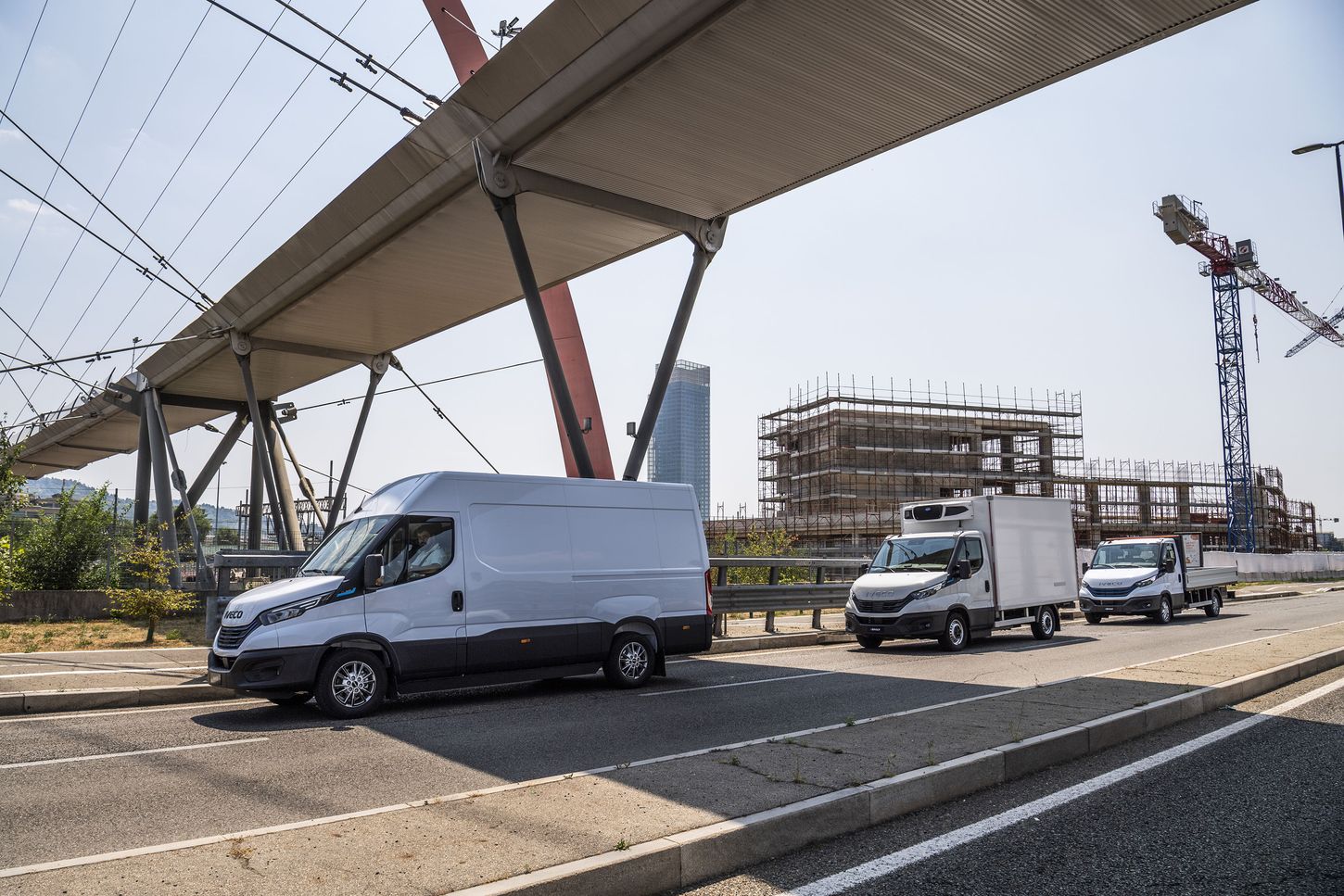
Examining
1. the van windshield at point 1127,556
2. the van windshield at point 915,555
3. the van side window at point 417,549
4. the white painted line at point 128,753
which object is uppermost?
the van side window at point 417,549

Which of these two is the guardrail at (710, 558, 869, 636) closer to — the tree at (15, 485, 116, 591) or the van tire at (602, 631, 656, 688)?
the van tire at (602, 631, 656, 688)

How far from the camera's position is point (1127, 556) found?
24.3m

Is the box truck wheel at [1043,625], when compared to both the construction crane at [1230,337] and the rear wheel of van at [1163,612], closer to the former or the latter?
the rear wheel of van at [1163,612]

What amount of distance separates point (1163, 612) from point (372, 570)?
66.8ft

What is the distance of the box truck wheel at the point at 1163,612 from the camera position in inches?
906

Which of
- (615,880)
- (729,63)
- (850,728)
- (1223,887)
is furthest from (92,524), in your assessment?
(1223,887)

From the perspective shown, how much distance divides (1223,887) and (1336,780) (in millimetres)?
2794

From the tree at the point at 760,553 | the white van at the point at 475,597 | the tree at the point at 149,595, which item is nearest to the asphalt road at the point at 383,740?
the white van at the point at 475,597

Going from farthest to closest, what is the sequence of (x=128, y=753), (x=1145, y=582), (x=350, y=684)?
(x=1145, y=582)
(x=350, y=684)
(x=128, y=753)

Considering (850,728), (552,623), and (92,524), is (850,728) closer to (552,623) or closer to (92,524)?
(552,623)

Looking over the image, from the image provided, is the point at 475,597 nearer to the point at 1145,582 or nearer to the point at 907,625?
the point at 907,625

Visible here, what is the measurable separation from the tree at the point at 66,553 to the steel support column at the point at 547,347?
43.3ft

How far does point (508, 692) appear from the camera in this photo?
1149 centimetres

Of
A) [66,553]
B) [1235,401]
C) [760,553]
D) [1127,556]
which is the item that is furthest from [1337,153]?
[1235,401]
